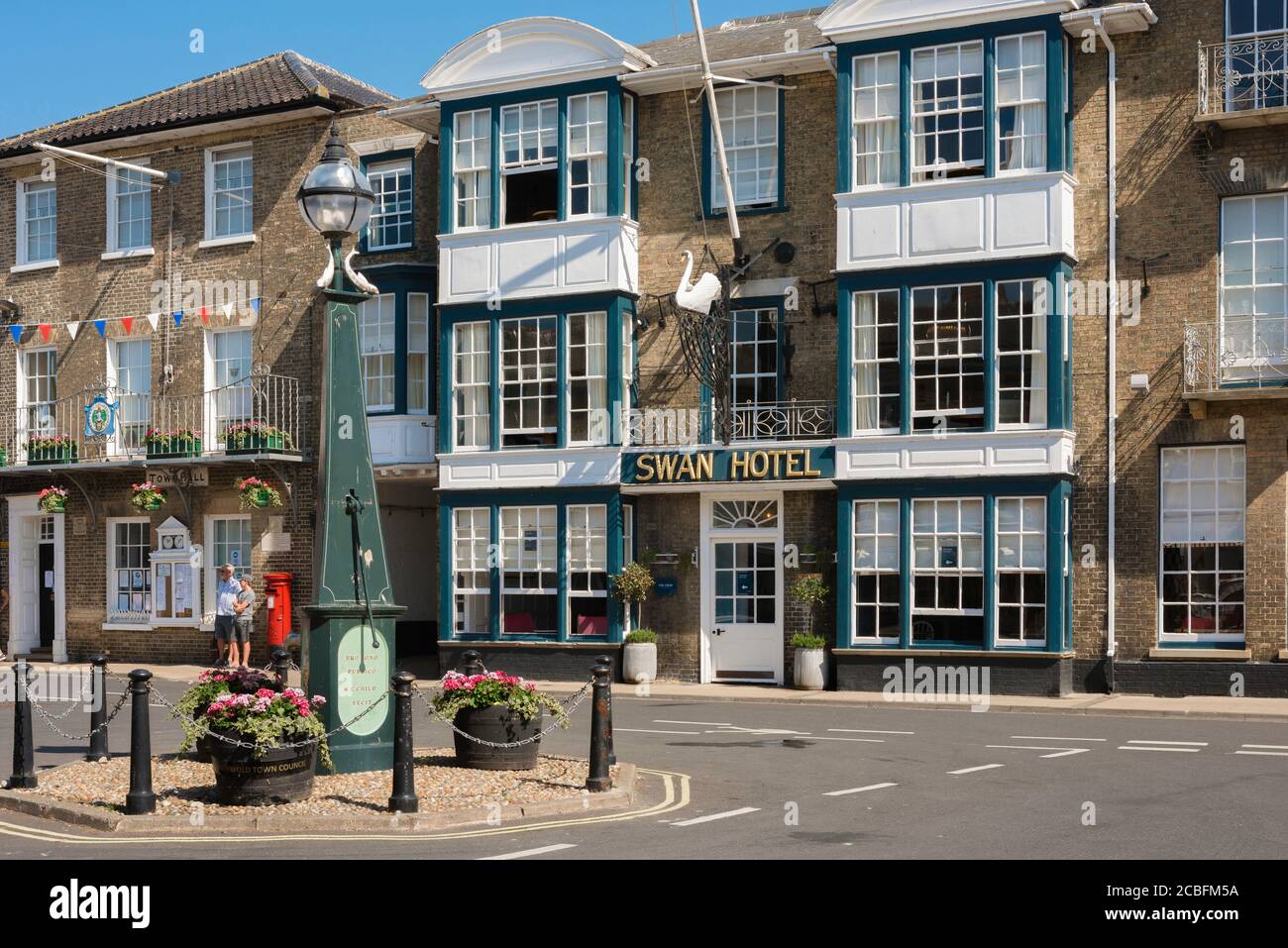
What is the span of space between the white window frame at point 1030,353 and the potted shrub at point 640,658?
253 inches

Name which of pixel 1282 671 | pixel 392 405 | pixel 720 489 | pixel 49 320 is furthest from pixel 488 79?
pixel 1282 671

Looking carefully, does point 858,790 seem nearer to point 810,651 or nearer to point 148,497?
point 810,651

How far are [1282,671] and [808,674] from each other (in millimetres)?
6546

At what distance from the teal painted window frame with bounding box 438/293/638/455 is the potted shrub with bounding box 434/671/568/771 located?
12.2 metres

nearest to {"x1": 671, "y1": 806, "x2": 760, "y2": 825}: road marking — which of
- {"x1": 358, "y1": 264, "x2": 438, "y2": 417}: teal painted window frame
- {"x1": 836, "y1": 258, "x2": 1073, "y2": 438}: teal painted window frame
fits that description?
{"x1": 836, "y1": 258, "x2": 1073, "y2": 438}: teal painted window frame

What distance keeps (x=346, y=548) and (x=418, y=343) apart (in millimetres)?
15083

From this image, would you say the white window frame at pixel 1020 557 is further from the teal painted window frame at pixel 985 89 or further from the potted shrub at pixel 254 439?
the potted shrub at pixel 254 439

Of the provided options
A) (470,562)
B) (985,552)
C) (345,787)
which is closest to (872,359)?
(985,552)

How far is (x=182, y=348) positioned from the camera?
31.1 metres

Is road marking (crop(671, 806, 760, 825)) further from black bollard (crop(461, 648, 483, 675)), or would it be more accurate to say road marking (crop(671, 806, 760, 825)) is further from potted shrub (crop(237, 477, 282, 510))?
potted shrub (crop(237, 477, 282, 510))

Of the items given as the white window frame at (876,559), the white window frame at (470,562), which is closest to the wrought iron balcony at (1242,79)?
the white window frame at (876,559)

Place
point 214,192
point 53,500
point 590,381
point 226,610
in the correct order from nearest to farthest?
1. point 590,381
2. point 226,610
3. point 214,192
4. point 53,500

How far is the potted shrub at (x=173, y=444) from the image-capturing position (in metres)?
29.7

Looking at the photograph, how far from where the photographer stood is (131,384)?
104ft
